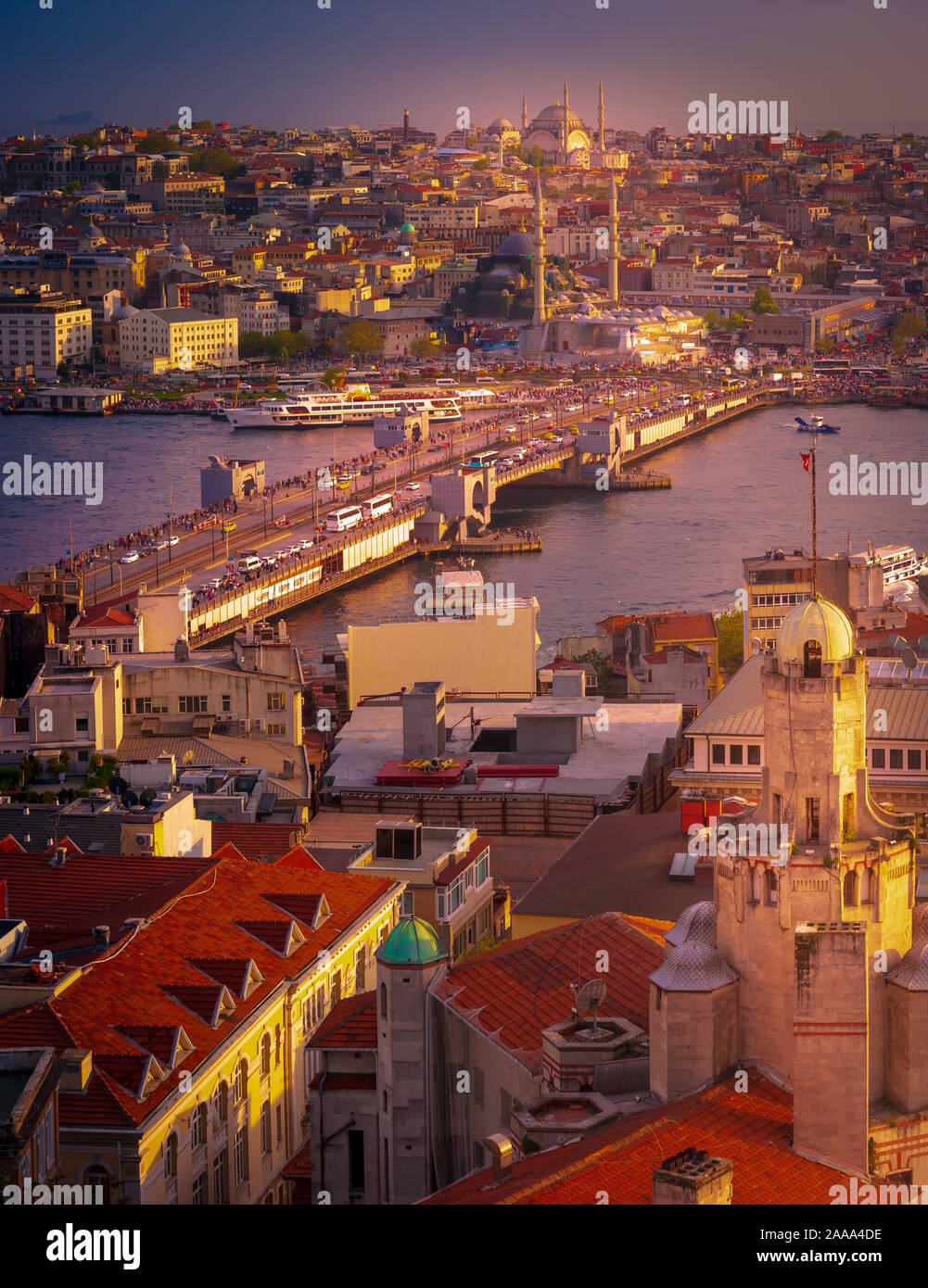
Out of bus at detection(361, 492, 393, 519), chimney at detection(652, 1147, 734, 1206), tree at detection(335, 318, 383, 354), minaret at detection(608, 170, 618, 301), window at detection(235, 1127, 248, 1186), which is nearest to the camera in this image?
chimney at detection(652, 1147, 734, 1206)

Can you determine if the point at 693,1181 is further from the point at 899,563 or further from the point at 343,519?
the point at 343,519

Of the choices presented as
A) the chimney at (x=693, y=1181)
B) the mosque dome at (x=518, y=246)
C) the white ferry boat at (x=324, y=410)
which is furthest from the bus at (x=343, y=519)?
the mosque dome at (x=518, y=246)

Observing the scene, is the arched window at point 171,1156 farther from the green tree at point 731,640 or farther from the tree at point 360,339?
the tree at point 360,339

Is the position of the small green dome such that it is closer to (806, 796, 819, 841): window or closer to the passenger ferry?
(806, 796, 819, 841): window

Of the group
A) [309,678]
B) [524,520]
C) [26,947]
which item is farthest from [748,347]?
[26,947]

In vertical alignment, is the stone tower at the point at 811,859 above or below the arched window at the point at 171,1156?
above

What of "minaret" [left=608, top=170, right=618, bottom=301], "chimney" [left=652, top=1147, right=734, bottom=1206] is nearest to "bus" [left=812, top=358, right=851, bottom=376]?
"minaret" [left=608, top=170, right=618, bottom=301]
